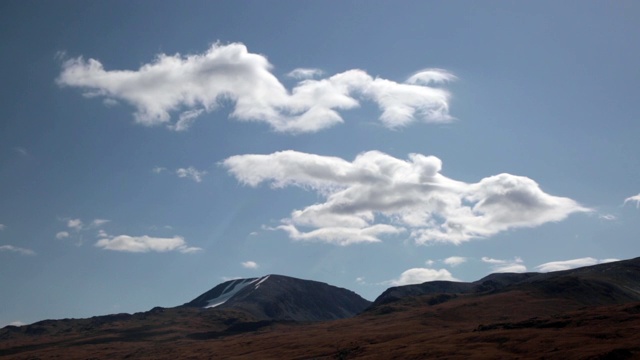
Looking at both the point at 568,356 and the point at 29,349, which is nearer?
the point at 568,356

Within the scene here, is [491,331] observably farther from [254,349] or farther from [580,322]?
[254,349]

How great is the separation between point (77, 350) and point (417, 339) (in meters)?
113

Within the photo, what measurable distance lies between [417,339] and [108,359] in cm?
8347

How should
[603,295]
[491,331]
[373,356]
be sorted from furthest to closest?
[603,295] → [491,331] → [373,356]

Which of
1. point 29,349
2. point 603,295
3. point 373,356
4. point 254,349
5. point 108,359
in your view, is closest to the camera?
point 373,356

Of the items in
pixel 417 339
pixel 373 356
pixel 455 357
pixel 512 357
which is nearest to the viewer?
pixel 512 357

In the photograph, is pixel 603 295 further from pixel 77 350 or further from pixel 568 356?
pixel 77 350

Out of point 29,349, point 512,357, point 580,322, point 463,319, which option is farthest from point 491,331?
point 29,349

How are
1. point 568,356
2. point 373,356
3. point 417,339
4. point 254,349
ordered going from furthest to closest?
point 254,349
point 417,339
point 373,356
point 568,356

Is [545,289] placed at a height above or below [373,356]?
above

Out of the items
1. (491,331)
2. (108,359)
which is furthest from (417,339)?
(108,359)

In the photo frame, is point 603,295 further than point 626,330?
Yes

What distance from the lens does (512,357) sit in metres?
74.0

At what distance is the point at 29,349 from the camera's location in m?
194
